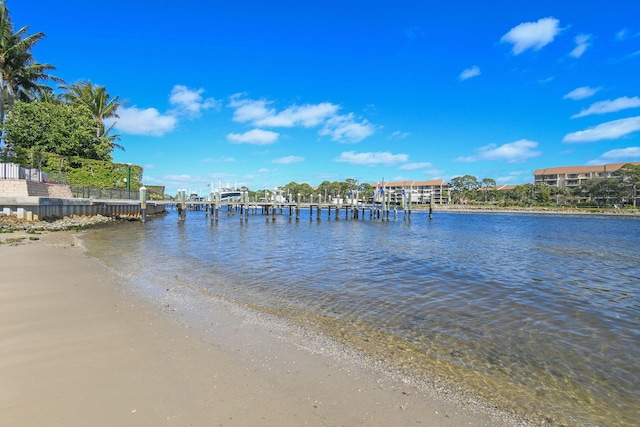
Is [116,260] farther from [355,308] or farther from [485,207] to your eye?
[485,207]

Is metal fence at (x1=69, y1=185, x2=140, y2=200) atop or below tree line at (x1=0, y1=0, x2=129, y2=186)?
below

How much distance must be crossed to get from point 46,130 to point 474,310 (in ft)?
139

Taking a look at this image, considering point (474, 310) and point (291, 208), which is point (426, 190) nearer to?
point (291, 208)

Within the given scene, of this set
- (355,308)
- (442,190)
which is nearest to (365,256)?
(355,308)

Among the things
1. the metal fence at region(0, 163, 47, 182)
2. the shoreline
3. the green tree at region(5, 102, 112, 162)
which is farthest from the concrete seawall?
the shoreline

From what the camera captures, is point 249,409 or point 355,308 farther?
point 355,308

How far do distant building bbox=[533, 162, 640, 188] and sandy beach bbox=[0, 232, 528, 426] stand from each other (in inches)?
5513

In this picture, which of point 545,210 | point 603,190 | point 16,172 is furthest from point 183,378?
point 603,190

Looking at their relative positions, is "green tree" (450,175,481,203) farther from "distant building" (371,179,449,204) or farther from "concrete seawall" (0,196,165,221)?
"concrete seawall" (0,196,165,221)

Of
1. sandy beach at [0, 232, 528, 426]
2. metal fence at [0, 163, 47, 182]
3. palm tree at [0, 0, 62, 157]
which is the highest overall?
palm tree at [0, 0, 62, 157]

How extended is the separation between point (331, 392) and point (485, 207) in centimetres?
13148

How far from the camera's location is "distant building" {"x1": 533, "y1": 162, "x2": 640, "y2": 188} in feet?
381

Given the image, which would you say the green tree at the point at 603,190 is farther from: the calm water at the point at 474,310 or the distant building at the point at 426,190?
the calm water at the point at 474,310

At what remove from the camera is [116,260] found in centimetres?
1212
